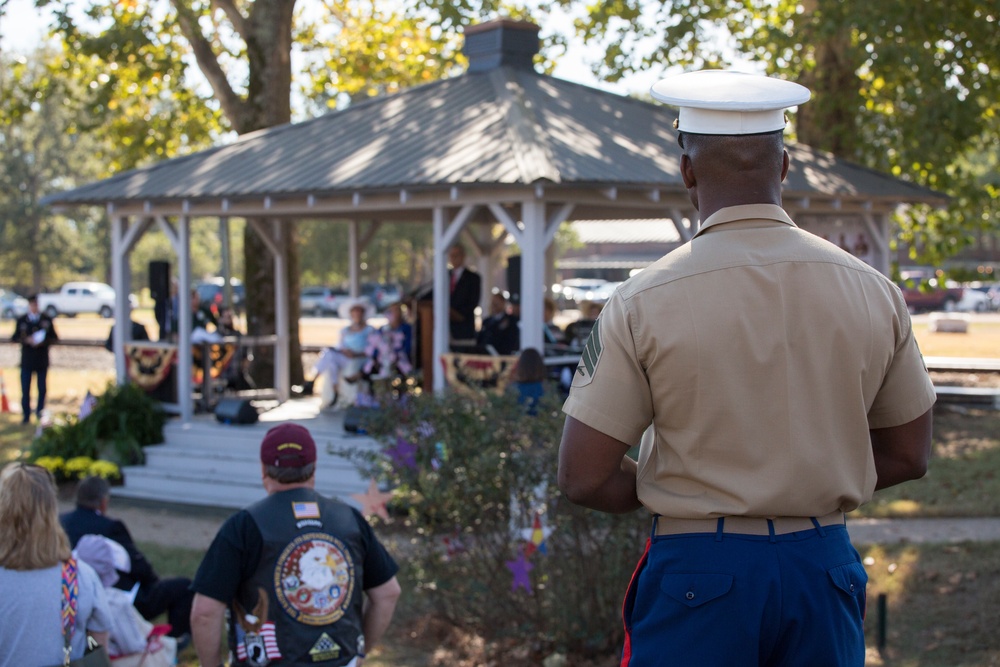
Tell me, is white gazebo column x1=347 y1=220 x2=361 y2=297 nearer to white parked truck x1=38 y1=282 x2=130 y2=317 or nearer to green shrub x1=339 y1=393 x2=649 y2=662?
green shrub x1=339 y1=393 x2=649 y2=662

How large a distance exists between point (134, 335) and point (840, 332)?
13.9 meters

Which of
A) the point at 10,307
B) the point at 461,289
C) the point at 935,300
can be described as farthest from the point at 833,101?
the point at 10,307

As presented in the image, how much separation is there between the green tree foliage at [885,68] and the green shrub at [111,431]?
8841mm

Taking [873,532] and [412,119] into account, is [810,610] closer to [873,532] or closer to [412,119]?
[873,532]

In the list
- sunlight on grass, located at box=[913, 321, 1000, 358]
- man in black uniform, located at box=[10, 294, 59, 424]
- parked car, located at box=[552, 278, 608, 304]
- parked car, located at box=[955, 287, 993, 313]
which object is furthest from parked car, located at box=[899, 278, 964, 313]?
man in black uniform, located at box=[10, 294, 59, 424]

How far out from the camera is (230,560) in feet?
11.6

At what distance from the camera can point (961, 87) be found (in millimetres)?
14156

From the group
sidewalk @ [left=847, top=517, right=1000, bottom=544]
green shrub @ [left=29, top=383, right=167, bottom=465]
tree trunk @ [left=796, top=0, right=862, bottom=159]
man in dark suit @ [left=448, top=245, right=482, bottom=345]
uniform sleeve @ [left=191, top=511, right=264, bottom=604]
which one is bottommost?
sidewalk @ [left=847, top=517, right=1000, bottom=544]

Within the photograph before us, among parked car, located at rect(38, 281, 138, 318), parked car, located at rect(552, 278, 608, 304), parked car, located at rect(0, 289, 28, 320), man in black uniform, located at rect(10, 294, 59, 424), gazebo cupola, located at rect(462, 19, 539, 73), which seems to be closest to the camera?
gazebo cupola, located at rect(462, 19, 539, 73)

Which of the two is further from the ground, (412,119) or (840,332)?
(412,119)

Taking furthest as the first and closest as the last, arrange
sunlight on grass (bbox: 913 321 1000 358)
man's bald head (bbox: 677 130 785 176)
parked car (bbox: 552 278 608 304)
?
parked car (bbox: 552 278 608 304)
sunlight on grass (bbox: 913 321 1000 358)
man's bald head (bbox: 677 130 785 176)

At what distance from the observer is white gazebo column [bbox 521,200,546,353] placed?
9811mm

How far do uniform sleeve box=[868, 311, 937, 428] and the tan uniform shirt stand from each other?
0.23ft

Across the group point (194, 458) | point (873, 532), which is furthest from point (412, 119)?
point (873, 532)
